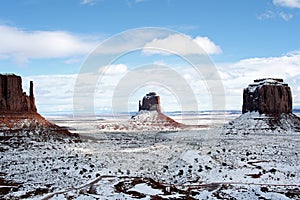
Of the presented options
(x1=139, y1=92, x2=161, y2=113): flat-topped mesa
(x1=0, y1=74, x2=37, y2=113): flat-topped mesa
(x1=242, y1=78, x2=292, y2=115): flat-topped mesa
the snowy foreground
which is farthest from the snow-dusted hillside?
(x1=139, y1=92, x2=161, y2=113): flat-topped mesa

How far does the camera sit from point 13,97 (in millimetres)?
72812

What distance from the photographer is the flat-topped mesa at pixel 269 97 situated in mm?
105125

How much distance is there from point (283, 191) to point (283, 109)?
277ft

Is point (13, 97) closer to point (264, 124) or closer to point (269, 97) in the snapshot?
point (264, 124)

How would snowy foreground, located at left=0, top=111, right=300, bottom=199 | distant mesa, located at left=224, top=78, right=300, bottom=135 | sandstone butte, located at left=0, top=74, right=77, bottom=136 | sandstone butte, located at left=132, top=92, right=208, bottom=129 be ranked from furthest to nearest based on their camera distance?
sandstone butte, located at left=132, top=92, right=208, bottom=129 < distant mesa, located at left=224, top=78, right=300, bottom=135 < sandstone butte, located at left=0, top=74, right=77, bottom=136 < snowy foreground, located at left=0, top=111, right=300, bottom=199

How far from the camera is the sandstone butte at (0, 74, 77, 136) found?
216 feet

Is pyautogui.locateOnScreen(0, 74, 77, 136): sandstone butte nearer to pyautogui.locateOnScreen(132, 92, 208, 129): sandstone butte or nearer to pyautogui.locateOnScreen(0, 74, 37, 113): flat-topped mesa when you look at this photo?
pyautogui.locateOnScreen(0, 74, 37, 113): flat-topped mesa

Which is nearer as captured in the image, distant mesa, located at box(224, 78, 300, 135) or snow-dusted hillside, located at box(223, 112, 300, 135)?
snow-dusted hillside, located at box(223, 112, 300, 135)

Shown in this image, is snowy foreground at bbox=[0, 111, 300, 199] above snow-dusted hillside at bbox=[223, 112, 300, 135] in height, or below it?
below

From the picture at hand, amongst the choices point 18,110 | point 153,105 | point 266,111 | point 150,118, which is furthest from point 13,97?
point 153,105

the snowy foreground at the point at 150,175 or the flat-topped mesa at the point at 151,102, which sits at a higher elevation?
the flat-topped mesa at the point at 151,102

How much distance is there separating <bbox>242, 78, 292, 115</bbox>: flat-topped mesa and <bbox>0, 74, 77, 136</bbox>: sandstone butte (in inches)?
2390

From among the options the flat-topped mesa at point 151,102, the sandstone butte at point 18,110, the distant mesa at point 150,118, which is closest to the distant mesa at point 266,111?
the distant mesa at point 150,118

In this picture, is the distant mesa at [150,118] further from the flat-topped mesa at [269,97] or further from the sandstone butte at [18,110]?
the sandstone butte at [18,110]
